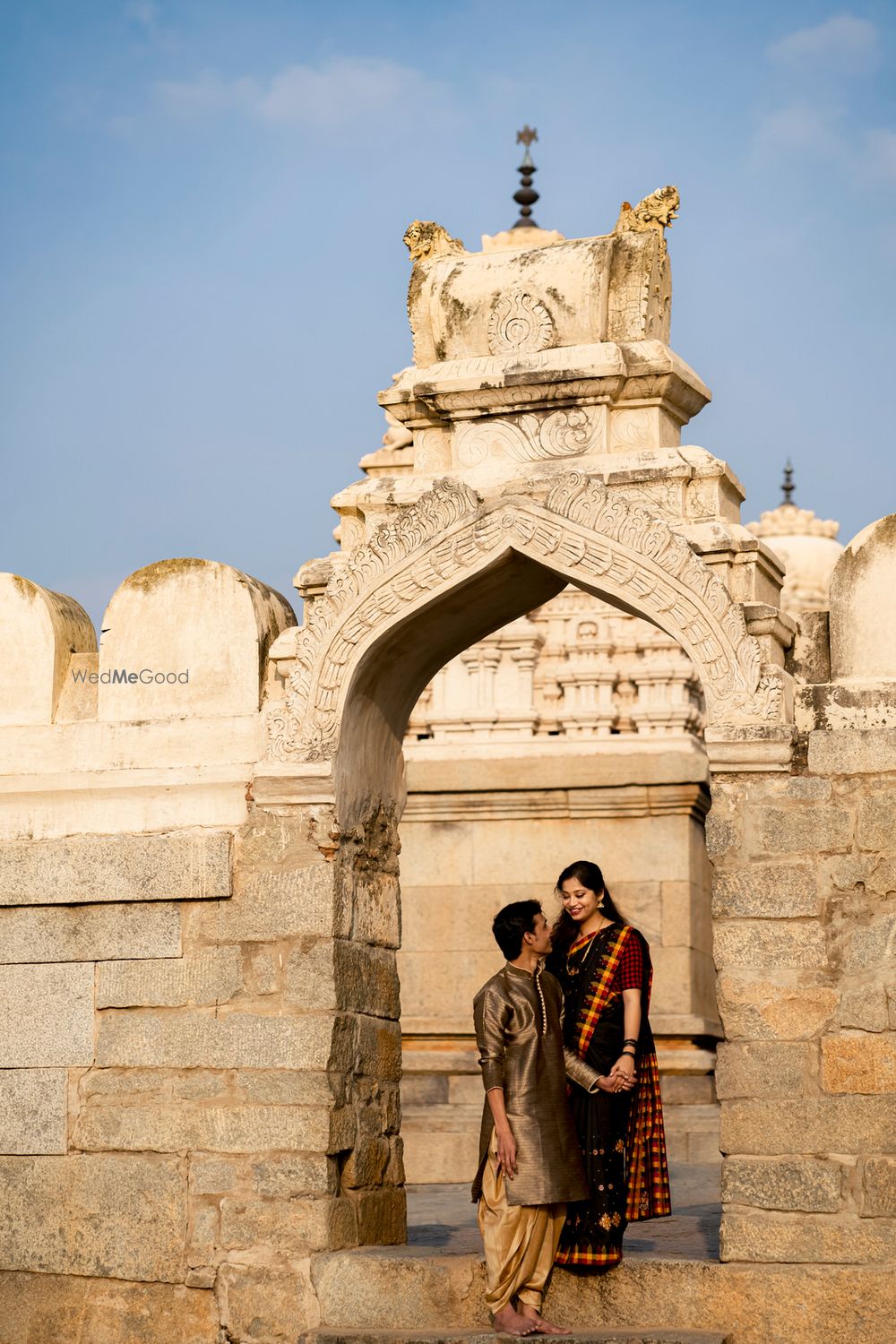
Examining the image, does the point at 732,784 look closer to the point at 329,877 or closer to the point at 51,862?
the point at 329,877

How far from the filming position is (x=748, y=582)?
7.16m

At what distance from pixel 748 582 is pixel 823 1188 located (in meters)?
2.07

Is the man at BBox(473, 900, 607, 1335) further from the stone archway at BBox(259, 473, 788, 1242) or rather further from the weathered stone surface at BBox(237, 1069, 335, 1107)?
the stone archway at BBox(259, 473, 788, 1242)

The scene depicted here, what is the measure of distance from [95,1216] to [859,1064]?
284 centimetres

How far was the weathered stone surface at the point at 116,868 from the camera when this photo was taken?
24.9 feet

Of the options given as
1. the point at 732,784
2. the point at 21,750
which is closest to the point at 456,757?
the point at 21,750

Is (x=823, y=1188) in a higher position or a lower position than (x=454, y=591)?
lower

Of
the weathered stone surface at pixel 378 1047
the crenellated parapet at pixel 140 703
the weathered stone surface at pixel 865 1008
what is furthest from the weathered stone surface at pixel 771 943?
the crenellated parapet at pixel 140 703

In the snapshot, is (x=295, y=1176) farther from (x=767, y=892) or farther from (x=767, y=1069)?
(x=767, y=892)

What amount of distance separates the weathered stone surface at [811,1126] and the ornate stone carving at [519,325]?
2.87 metres

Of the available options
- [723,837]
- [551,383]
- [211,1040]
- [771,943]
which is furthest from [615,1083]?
[551,383]

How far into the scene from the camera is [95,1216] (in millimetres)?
7477

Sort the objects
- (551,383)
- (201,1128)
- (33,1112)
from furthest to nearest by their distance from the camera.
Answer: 1. (33,1112)
2. (551,383)
3. (201,1128)

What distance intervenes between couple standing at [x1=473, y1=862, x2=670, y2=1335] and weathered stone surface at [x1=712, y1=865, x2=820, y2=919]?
1.10 feet
